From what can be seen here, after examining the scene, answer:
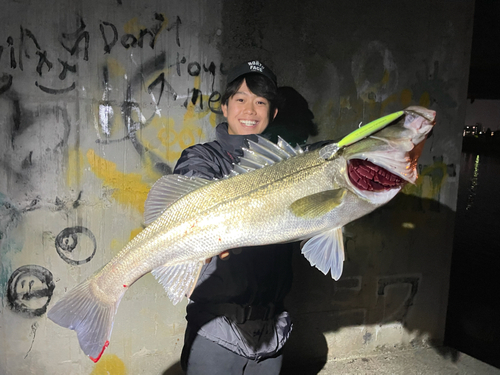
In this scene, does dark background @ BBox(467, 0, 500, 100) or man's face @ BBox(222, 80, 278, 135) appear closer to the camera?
man's face @ BBox(222, 80, 278, 135)

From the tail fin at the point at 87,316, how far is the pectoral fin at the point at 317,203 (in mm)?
1071

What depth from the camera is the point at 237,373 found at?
2.29m

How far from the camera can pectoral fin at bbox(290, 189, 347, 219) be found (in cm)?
175

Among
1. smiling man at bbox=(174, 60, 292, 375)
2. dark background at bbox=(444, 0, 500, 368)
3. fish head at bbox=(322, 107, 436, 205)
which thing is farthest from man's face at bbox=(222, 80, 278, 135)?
dark background at bbox=(444, 0, 500, 368)

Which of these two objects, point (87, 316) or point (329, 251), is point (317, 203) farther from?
point (87, 316)

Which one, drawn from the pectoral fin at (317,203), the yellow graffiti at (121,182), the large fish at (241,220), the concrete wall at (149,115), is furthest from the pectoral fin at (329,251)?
the yellow graffiti at (121,182)

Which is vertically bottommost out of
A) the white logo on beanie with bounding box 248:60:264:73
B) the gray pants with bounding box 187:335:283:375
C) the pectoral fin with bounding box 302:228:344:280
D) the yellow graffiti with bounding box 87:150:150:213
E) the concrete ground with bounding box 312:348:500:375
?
the concrete ground with bounding box 312:348:500:375

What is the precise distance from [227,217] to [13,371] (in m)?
2.79

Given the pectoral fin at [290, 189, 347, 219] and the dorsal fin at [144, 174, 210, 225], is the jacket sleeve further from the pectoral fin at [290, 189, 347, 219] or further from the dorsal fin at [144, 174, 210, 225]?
the pectoral fin at [290, 189, 347, 219]

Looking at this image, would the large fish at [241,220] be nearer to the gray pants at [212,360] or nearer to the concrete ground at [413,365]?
the gray pants at [212,360]

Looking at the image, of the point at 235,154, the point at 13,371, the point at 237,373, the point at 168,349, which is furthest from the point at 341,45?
the point at 13,371

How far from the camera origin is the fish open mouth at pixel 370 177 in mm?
1683

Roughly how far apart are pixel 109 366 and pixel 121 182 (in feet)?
5.67

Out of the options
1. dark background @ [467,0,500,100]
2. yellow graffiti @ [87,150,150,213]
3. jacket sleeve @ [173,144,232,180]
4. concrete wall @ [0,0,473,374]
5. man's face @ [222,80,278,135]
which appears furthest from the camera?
dark background @ [467,0,500,100]
